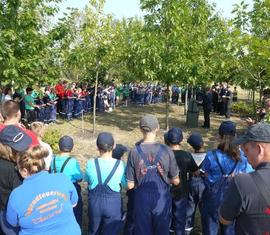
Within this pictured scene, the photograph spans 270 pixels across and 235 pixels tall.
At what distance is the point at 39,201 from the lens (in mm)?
3084

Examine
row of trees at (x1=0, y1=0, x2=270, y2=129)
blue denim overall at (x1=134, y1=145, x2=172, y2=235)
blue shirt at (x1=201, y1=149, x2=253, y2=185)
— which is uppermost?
row of trees at (x1=0, y1=0, x2=270, y2=129)

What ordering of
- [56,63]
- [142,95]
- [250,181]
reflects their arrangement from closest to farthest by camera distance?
[250,181]
[56,63]
[142,95]

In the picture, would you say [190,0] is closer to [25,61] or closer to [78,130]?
[78,130]

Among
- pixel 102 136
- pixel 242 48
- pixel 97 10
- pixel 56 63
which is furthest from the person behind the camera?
pixel 97 10

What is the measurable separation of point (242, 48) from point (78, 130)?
341 inches

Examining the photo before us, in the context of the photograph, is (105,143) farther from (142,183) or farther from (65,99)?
(65,99)

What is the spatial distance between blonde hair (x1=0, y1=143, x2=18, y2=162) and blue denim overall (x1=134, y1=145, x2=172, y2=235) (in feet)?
5.44

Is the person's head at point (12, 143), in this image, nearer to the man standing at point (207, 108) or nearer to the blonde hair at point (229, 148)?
the blonde hair at point (229, 148)

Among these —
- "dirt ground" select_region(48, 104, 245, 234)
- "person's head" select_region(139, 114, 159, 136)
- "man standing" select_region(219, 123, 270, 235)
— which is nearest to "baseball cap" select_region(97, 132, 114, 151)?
"person's head" select_region(139, 114, 159, 136)

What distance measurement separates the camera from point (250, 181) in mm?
2832

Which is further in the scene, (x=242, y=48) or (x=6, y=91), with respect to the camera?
(x=6, y=91)

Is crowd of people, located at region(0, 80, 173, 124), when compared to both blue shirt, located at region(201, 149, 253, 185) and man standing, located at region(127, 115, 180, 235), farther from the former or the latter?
blue shirt, located at region(201, 149, 253, 185)

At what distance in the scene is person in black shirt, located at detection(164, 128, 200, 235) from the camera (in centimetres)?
534

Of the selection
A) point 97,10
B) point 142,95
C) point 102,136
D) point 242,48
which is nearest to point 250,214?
point 102,136
